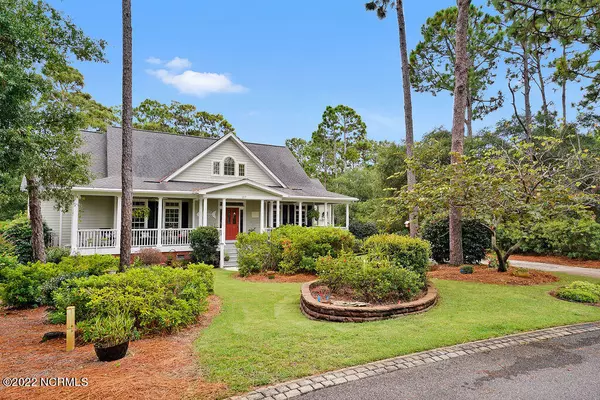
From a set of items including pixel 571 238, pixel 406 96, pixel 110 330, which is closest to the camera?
pixel 110 330

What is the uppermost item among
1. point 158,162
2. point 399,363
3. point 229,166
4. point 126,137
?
point 158,162

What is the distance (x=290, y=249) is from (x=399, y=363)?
796 centimetres

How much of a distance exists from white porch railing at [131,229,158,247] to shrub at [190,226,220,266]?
1.74 metres

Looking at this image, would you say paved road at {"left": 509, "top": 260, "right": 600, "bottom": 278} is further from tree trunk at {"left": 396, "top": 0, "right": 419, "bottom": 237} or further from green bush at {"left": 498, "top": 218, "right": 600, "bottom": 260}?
tree trunk at {"left": 396, "top": 0, "right": 419, "bottom": 237}

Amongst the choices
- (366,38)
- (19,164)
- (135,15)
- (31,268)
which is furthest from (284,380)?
(366,38)

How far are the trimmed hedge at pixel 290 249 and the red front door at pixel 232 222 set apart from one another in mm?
5999

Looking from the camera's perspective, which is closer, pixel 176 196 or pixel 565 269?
pixel 565 269

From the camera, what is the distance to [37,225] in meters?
10.4

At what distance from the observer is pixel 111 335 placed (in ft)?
15.2

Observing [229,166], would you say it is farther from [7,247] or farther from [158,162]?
[7,247]

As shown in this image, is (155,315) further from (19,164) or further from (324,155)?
(324,155)

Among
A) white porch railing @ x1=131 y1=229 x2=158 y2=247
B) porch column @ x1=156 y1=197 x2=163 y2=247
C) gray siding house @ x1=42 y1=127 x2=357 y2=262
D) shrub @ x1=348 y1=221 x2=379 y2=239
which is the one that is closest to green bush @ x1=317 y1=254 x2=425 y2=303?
gray siding house @ x1=42 y1=127 x2=357 y2=262

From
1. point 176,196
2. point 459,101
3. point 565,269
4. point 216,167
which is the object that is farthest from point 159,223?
point 565,269

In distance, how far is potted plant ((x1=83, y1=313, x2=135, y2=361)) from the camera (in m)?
4.36
